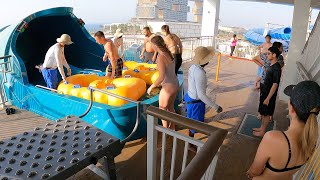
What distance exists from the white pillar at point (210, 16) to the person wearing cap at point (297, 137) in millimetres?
11843

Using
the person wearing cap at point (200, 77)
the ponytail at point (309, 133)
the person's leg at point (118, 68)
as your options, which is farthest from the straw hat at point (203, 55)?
the person's leg at point (118, 68)

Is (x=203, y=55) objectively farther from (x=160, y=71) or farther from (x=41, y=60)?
(x=41, y=60)

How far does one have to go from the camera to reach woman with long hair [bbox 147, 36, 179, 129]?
3527mm

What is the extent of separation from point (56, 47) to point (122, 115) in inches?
82.4

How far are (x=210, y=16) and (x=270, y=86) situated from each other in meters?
9.53

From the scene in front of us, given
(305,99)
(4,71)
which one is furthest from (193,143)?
(4,71)

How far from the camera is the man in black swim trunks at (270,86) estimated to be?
3906 mm

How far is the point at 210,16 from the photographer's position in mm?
12773

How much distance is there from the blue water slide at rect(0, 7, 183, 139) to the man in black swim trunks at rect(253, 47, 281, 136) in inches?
68.0

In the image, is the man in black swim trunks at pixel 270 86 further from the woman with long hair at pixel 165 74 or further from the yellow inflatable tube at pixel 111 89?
the yellow inflatable tube at pixel 111 89

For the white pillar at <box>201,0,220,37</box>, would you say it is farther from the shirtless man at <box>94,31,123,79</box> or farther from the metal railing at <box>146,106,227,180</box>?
the metal railing at <box>146,106,227,180</box>

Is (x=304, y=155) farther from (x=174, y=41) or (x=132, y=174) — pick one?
(x=174, y=41)

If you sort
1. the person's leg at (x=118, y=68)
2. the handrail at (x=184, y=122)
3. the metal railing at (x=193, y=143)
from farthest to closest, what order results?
the person's leg at (x=118, y=68) → the handrail at (x=184, y=122) → the metal railing at (x=193, y=143)

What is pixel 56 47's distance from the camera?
4.79m
